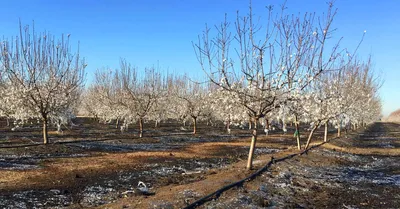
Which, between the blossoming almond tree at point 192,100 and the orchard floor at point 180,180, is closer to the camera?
the orchard floor at point 180,180

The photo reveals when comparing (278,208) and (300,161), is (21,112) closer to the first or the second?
(300,161)

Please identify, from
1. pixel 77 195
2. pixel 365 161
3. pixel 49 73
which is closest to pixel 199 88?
pixel 49 73

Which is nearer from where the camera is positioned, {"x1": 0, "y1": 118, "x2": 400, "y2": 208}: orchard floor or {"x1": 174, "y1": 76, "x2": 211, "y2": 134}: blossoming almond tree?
{"x1": 0, "y1": 118, "x2": 400, "y2": 208}: orchard floor

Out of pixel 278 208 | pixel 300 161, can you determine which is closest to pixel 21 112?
pixel 300 161

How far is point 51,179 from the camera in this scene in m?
13.5

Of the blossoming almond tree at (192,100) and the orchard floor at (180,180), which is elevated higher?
the blossoming almond tree at (192,100)

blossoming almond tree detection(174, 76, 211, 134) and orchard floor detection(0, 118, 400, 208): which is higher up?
blossoming almond tree detection(174, 76, 211, 134)

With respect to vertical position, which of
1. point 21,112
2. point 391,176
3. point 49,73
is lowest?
point 391,176

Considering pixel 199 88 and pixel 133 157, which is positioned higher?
pixel 199 88

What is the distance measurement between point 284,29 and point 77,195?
10.5 meters

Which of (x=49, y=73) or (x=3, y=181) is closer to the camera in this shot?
(x=3, y=181)

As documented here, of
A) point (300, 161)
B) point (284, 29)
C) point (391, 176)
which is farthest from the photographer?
point (300, 161)

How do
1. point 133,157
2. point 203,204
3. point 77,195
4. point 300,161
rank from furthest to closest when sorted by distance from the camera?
point 133,157, point 300,161, point 77,195, point 203,204

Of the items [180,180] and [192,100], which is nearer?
[180,180]
